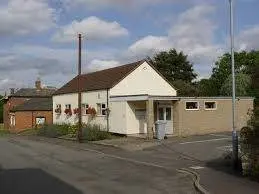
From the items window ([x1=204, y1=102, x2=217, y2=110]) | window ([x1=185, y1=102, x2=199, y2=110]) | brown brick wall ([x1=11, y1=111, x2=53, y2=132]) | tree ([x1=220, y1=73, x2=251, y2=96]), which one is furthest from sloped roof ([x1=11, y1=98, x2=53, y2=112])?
window ([x1=185, y1=102, x2=199, y2=110])

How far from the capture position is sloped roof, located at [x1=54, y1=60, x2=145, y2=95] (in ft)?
135

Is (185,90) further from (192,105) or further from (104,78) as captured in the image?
(192,105)

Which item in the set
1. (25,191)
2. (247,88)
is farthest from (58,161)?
(247,88)

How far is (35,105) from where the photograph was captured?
6681 centimetres

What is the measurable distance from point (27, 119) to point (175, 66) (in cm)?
2381

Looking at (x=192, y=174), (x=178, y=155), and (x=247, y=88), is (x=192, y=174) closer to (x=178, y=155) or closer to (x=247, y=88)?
(x=178, y=155)

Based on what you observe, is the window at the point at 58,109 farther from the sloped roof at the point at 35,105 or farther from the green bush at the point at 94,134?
the green bush at the point at 94,134

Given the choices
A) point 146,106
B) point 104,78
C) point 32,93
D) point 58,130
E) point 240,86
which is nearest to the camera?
point 146,106

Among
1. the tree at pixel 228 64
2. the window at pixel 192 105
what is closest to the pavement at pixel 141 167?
the window at pixel 192 105

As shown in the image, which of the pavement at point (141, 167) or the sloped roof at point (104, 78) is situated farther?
the sloped roof at point (104, 78)

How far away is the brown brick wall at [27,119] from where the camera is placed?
65.3 metres

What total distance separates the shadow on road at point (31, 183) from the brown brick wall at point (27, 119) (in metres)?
47.0

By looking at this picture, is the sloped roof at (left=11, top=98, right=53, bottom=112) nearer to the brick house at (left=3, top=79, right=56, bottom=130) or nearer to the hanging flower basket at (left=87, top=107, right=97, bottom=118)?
the brick house at (left=3, top=79, right=56, bottom=130)

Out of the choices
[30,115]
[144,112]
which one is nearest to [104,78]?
[144,112]
